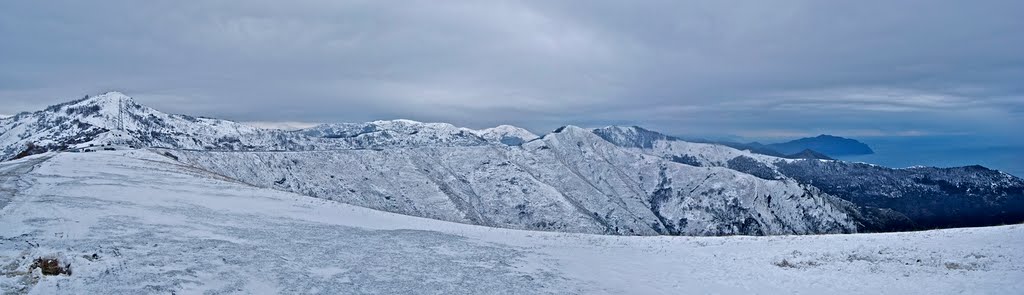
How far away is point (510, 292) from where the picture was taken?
24562mm

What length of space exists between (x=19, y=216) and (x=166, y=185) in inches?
893

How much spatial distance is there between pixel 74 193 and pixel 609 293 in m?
39.6

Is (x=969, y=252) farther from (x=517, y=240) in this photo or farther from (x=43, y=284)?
(x=43, y=284)

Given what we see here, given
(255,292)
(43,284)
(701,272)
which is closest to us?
(43,284)

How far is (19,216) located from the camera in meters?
30.3

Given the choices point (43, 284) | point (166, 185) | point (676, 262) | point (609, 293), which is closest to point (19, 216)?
point (43, 284)

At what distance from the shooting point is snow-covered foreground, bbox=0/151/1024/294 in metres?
22.4

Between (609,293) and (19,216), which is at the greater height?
(19,216)

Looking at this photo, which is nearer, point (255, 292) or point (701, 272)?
point (255, 292)

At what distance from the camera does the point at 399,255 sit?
30828 mm

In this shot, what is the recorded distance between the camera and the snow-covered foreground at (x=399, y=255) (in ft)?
73.4

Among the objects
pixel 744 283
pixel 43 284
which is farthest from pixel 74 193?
pixel 744 283

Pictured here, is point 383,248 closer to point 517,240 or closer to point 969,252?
point 517,240

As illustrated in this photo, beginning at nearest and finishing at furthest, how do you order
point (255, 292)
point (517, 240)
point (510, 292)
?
point (255, 292) < point (510, 292) < point (517, 240)
